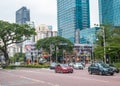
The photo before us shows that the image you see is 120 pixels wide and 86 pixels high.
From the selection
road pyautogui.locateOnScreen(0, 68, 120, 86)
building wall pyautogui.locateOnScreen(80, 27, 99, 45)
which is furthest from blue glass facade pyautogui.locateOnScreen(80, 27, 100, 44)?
road pyautogui.locateOnScreen(0, 68, 120, 86)

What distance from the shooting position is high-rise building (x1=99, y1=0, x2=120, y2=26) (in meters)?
134

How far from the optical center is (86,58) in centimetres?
16300

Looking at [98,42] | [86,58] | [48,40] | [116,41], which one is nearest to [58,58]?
[48,40]

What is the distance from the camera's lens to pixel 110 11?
13712 cm

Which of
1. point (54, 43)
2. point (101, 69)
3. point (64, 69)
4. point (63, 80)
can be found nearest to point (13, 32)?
point (64, 69)

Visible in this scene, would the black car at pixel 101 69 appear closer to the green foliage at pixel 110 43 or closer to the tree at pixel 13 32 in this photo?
the green foliage at pixel 110 43

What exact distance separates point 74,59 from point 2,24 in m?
79.3

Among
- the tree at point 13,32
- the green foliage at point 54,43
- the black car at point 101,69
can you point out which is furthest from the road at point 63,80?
the green foliage at point 54,43

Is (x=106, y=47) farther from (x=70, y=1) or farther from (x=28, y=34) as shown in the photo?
(x=70, y=1)

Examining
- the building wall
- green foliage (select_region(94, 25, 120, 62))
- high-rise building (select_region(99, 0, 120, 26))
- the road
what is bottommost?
the road

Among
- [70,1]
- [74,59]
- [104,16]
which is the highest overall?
[70,1]

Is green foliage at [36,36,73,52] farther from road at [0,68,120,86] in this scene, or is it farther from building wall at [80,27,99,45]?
road at [0,68,120,86]

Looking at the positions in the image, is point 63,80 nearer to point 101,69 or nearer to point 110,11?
point 101,69

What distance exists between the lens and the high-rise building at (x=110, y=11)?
134125 mm
